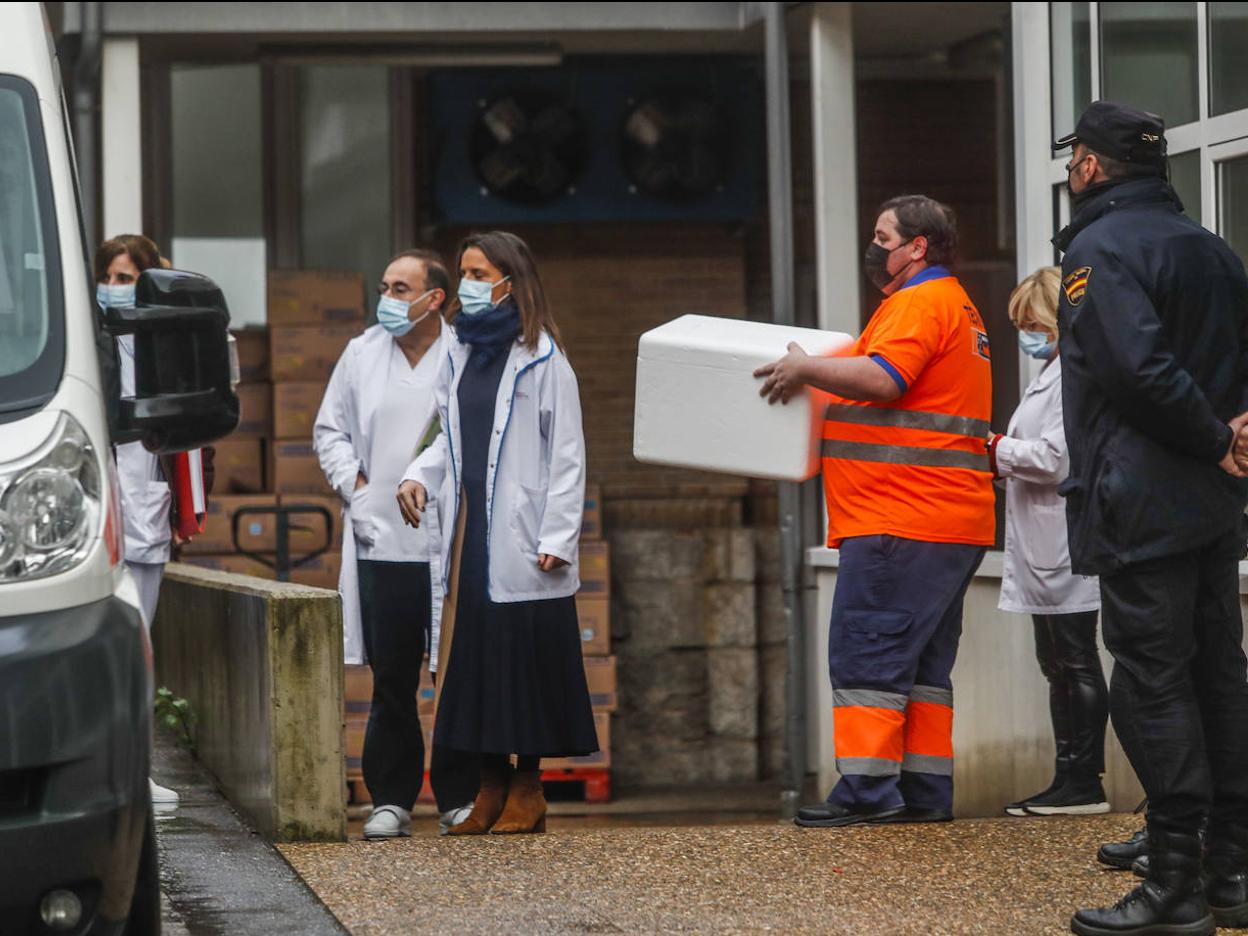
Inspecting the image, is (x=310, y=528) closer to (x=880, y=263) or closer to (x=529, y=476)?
(x=529, y=476)

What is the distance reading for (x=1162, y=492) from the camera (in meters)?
4.70

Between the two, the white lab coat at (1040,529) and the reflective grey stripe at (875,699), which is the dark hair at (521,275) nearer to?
the reflective grey stripe at (875,699)

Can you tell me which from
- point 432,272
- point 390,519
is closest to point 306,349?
point 432,272

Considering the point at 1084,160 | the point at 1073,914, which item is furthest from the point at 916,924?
the point at 1084,160

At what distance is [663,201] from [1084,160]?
8.28m

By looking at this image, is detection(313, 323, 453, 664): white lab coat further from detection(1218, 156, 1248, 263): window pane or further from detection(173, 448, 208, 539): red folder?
detection(1218, 156, 1248, 263): window pane

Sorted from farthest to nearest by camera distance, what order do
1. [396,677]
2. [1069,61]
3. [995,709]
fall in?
[995,709] → [1069,61] → [396,677]

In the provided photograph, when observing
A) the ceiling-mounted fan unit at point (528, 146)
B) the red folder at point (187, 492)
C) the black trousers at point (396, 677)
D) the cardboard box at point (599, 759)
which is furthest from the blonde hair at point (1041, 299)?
the ceiling-mounted fan unit at point (528, 146)

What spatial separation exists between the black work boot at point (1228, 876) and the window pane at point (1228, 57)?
3214mm

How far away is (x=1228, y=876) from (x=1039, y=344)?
259 cm

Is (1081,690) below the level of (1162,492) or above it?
below

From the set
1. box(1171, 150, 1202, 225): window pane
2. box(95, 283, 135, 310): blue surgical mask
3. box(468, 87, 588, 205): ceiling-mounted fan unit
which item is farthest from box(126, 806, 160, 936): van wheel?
box(468, 87, 588, 205): ceiling-mounted fan unit

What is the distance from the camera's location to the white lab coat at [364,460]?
6.78 metres

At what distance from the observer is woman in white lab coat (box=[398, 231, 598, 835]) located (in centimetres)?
635
